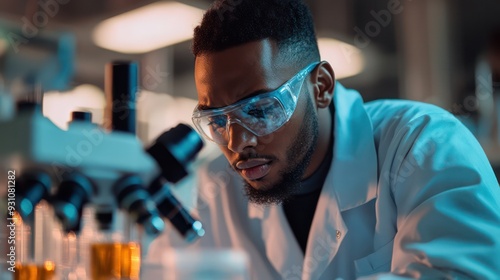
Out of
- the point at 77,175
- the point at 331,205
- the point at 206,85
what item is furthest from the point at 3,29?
the point at 331,205

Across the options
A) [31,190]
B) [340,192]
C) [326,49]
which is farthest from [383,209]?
[326,49]

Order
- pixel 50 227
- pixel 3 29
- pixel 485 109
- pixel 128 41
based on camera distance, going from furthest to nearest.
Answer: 1. pixel 128 41
2. pixel 485 109
3. pixel 50 227
4. pixel 3 29

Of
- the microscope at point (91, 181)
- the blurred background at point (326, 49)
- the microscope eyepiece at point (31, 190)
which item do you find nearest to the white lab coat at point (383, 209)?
the microscope at point (91, 181)

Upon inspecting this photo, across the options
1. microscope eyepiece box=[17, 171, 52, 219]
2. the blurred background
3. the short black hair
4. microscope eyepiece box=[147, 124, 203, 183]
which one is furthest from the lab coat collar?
microscope eyepiece box=[17, 171, 52, 219]

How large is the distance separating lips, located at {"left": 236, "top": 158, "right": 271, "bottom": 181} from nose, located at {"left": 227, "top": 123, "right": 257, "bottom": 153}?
0.05 metres

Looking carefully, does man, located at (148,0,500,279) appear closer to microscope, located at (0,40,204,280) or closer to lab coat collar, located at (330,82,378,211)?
lab coat collar, located at (330,82,378,211)

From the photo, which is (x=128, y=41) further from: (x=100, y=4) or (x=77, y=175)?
(x=77, y=175)

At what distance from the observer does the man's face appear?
1418 mm

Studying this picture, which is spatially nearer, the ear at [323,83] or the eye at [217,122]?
the eye at [217,122]

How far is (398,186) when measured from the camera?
1421mm

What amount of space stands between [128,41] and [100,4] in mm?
406

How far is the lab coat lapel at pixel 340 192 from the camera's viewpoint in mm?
1597

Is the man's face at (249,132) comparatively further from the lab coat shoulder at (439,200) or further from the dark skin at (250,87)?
the lab coat shoulder at (439,200)

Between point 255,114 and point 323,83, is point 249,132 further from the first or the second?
point 323,83
